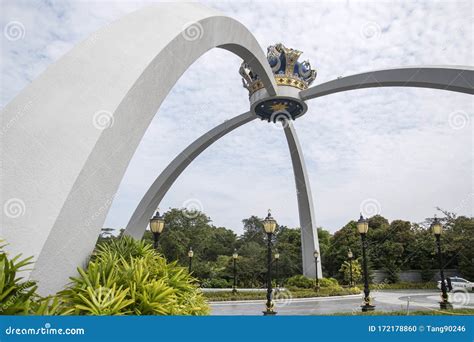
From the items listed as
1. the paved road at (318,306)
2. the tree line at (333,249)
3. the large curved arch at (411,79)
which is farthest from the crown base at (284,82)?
the tree line at (333,249)

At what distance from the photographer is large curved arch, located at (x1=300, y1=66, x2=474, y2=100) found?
10.7 meters

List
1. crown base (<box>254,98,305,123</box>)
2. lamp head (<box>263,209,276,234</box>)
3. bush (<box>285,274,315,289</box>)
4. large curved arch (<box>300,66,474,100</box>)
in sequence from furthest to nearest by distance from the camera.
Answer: bush (<box>285,274,315,289</box>), crown base (<box>254,98,305,123</box>), lamp head (<box>263,209,276,234</box>), large curved arch (<box>300,66,474,100</box>)

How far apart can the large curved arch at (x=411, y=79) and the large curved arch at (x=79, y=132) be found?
29.1ft

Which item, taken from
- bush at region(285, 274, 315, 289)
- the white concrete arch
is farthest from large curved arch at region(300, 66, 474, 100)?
bush at region(285, 274, 315, 289)

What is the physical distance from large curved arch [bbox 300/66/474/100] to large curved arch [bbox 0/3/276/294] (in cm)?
887

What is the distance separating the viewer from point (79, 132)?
4.71m

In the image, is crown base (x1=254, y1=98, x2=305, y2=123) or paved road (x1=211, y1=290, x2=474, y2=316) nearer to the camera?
paved road (x1=211, y1=290, x2=474, y2=316)

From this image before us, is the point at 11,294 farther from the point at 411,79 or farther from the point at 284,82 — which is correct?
the point at 284,82

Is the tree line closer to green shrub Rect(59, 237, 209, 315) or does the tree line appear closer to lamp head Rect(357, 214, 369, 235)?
lamp head Rect(357, 214, 369, 235)

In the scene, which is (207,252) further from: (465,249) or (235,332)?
(235,332)

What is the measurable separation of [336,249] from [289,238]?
681cm

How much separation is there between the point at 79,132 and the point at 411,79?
493 inches

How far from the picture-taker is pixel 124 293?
3848 millimetres

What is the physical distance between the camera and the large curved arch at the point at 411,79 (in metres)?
10.7
